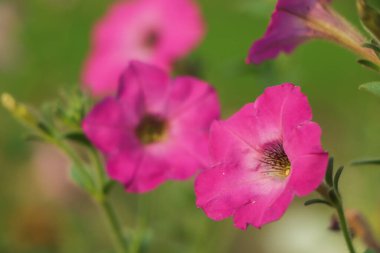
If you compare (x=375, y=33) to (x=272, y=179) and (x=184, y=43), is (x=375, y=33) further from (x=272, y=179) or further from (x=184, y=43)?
(x=184, y=43)

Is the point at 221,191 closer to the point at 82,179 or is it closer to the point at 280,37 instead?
the point at 280,37

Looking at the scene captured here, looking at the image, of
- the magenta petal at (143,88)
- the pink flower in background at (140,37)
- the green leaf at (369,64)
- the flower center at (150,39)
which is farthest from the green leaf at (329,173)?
the flower center at (150,39)

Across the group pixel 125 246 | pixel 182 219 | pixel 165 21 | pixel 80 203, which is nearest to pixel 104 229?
pixel 80 203

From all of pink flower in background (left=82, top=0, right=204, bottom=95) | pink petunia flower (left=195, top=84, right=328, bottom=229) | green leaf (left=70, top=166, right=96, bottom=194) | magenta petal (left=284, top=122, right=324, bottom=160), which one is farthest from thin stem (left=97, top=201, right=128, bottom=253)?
pink flower in background (left=82, top=0, right=204, bottom=95)

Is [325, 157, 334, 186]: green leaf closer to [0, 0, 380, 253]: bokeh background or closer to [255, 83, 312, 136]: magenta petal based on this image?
[255, 83, 312, 136]: magenta petal

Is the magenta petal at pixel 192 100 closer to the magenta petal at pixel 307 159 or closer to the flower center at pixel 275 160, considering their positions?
the flower center at pixel 275 160

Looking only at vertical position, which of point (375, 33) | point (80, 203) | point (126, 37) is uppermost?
point (375, 33)
